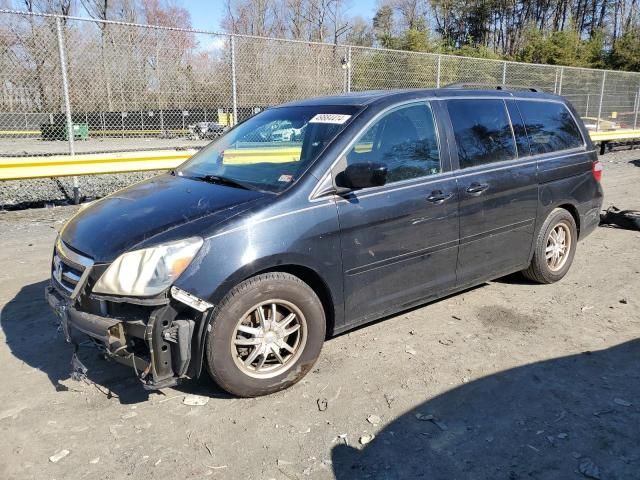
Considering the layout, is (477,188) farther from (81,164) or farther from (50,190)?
(50,190)

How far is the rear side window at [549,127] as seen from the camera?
187 inches

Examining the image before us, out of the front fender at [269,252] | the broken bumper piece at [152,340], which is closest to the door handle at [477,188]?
the front fender at [269,252]

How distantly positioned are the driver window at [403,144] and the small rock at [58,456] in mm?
2330

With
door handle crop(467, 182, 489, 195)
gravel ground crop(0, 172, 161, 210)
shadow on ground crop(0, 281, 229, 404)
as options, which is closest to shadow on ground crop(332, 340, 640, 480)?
shadow on ground crop(0, 281, 229, 404)

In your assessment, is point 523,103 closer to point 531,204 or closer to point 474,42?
point 531,204

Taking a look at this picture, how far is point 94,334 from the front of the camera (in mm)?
2852

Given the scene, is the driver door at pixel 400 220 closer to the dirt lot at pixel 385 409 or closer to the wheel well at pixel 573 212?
the dirt lot at pixel 385 409

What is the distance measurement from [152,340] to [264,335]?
68 cm

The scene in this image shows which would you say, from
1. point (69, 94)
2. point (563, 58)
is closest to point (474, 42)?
point (563, 58)

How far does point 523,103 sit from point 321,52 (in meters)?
6.86

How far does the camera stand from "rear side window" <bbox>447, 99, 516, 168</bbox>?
4.10 m

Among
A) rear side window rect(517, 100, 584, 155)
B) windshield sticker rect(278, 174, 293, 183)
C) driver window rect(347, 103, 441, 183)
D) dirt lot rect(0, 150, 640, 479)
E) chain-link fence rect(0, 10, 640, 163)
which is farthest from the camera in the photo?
chain-link fence rect(0, 10, 640, 163)

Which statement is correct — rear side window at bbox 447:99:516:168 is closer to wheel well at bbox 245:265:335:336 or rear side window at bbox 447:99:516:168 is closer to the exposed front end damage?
wheel well at bbox 245:265:335:336

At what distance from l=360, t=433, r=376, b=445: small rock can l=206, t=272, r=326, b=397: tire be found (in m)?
0.64
